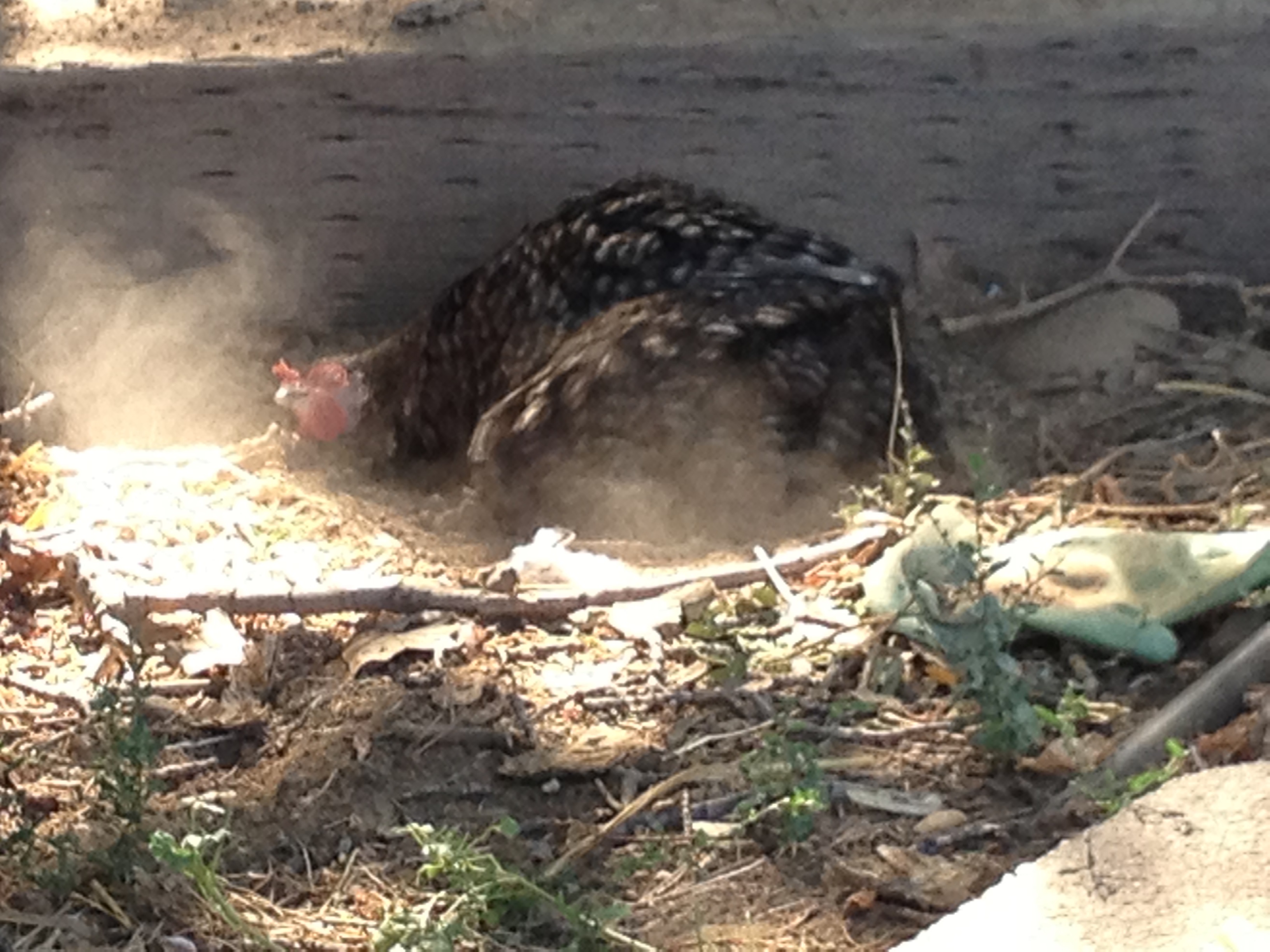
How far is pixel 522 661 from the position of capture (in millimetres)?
3035

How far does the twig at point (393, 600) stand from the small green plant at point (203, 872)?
78cm

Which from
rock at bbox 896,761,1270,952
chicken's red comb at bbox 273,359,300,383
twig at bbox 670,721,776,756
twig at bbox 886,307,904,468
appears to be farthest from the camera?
chicken's red comb at bbox 273,359,300,383

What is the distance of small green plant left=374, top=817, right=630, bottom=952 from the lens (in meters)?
2.24

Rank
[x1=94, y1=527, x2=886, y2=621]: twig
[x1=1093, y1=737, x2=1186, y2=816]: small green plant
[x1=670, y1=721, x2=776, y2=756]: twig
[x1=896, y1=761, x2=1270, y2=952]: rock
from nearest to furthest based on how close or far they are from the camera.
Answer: [x1=896, y1=761, x2=1270, y2=952]: rock < [x1=1093, y1=737, x2=1186, y2=816]: small green plant < [x1=670, y1=721, x2=776, y2=756]: twig < [x1=94, y1=527, x2=886, y2=621]: twig

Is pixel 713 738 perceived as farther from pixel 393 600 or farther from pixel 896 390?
pixel 896 390

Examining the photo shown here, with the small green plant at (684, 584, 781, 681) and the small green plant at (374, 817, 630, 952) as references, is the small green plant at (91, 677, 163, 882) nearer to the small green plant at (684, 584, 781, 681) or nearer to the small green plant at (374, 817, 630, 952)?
the small green plant at (374, 817, 630, 952)

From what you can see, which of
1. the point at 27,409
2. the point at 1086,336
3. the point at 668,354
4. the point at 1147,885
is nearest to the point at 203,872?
the point at 1147,885

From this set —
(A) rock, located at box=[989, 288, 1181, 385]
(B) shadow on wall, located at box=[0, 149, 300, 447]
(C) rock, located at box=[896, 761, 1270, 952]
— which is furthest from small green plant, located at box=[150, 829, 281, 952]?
(A) rock, located at box=[989, 288, 1181, 385]

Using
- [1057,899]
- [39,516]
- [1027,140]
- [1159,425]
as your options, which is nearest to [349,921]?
[1057,899]

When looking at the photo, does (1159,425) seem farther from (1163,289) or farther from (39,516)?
(39,516)

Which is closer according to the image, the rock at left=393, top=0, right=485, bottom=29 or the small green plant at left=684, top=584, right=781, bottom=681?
the small green plant at left=684, top=584, right=781, bottom=681

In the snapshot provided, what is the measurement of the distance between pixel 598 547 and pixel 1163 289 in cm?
195

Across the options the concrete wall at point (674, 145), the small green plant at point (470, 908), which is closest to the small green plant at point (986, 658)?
the small green plant at point (470, 908)

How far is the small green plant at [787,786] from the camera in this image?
2.47 m
